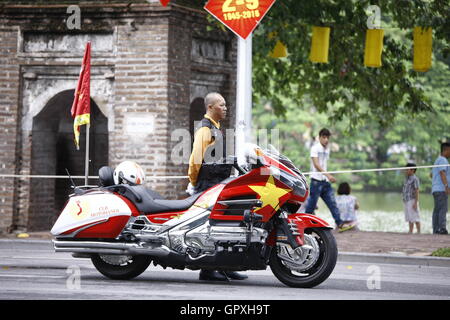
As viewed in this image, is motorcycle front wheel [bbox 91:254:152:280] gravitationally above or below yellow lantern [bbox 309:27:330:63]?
below

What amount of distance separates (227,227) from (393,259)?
15.6ft

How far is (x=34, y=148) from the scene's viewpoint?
62.0 ft

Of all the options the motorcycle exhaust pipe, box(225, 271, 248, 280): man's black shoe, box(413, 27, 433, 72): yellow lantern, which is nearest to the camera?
the motorcycle exhaust pipe

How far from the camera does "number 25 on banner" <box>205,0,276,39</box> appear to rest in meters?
14.6

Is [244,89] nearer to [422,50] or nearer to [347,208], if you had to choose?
[422,50]

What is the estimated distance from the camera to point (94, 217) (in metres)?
10.3

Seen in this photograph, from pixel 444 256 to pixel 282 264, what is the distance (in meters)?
4.76

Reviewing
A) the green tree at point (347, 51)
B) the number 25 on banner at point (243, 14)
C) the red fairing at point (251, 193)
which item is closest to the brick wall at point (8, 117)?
the green tree at point (347, 51)

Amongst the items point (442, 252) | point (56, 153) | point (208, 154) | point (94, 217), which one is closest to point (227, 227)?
point (208, 154)

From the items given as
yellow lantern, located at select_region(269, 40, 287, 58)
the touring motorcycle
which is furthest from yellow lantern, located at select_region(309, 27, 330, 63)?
the touring motorcycle

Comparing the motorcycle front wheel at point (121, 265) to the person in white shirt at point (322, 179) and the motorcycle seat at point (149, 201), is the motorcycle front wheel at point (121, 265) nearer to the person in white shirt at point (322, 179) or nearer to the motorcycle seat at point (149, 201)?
the motorcycle seat at point (149, 201)

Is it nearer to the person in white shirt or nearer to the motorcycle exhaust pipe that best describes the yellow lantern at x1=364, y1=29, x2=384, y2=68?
the person in white shirt

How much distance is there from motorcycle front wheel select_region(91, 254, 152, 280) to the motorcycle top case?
33 cm

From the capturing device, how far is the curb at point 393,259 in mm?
13749
